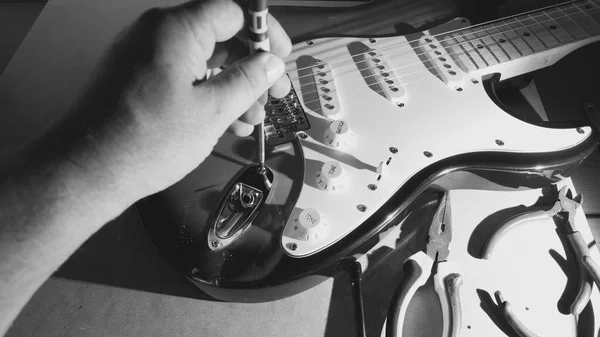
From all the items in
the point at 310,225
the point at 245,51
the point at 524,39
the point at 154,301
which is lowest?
the point at 154,301

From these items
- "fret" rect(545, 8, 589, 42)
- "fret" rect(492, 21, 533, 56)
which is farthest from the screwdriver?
"fret" rect(545, 8, 589, 42)

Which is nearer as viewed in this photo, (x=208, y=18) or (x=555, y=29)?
(x=208, y=18)

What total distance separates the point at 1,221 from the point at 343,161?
17.6 inches

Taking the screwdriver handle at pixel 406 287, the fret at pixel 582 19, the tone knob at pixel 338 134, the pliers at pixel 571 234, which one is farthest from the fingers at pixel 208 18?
the fret at pixel 582 19

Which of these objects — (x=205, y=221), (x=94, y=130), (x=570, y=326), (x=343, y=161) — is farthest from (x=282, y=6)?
(x=570, y=326)

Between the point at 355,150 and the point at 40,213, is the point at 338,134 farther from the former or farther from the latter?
the point at 40,213

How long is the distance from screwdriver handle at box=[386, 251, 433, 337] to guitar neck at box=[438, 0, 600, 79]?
38cm

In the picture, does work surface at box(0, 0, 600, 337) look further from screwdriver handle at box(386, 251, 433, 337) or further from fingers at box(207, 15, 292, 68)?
fingers at box(207, 15, 292, 68)

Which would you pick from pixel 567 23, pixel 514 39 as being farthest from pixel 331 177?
pixel 567 23

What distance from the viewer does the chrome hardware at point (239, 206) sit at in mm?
593

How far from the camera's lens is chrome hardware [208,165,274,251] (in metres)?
0.59

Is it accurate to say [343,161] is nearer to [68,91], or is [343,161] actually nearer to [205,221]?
[205,221]

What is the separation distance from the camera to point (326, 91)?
0.75 metres

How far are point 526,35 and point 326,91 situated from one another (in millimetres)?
419
